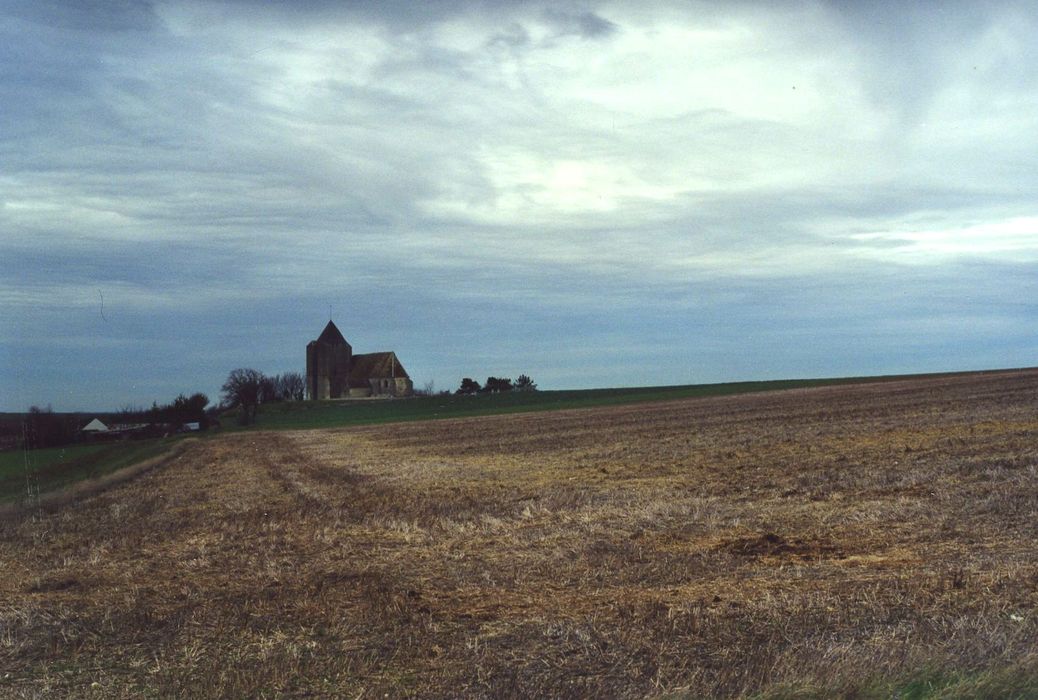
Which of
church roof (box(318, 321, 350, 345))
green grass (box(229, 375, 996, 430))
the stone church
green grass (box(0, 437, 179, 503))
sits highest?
church roof (box(318, 321, 350, 345))

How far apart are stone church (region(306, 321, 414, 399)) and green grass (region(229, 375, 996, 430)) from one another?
26.4m

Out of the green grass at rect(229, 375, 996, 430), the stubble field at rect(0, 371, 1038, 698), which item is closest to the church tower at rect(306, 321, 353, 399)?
the green grass at rect(229, 375, 996, 430)

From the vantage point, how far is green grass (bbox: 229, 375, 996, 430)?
94250 mm

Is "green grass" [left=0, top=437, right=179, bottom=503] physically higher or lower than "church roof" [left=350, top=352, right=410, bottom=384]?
lower

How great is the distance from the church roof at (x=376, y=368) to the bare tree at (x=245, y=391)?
1696cm

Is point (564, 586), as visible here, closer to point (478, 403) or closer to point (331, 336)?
point (478, 403)

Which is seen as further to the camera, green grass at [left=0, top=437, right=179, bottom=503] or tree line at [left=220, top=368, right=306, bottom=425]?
tree line at [left=220, top=368, right=306, bottom=425]

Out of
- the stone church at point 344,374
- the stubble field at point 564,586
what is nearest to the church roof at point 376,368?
the stone church at point 344,374

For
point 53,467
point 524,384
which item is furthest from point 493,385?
point 53,467

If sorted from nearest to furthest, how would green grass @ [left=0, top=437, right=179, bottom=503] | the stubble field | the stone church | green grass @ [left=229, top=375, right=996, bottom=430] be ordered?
the stubble field
green grass @ [left=0, top=437, right=179, bottom=503]
green grass @ [left=229, top=375, right=996, bottom=430]
the stone church

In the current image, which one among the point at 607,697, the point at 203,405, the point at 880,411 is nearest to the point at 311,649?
the point at 607,697

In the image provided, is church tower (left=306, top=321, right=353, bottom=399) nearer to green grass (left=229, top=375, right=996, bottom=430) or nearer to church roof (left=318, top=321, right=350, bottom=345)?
church roof (left=318, top=321, right=350, bottom=345)

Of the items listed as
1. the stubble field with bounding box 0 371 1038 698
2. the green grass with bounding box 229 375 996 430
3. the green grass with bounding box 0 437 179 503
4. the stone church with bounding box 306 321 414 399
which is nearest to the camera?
the stubble field with bounding box 0 371 1038 698

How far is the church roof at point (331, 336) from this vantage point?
16138 centimetres
